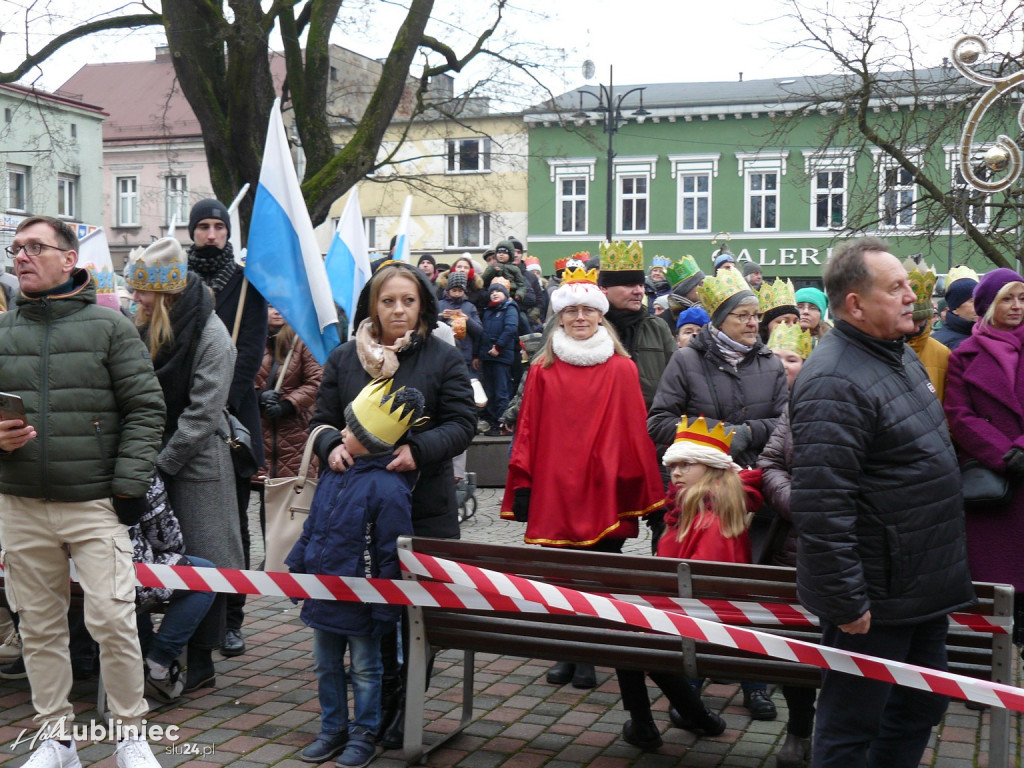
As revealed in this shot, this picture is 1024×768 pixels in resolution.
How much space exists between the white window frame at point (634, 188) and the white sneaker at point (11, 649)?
4117cm

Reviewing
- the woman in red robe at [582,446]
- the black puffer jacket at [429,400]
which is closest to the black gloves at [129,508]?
the black puffer jacket at [429,400]

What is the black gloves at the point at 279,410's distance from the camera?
688 centimetres

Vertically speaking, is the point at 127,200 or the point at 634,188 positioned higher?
the point at 127,200

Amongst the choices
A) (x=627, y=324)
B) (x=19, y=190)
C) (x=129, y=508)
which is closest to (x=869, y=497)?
(x=129, y=508)

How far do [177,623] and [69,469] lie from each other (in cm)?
127

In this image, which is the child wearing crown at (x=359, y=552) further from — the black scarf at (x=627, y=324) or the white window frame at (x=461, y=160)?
the white window frame at (x=461, y=160)

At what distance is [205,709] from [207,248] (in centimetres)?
253

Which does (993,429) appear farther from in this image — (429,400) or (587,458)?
(429,400)

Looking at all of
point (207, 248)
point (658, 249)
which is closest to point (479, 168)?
point (658, 249)

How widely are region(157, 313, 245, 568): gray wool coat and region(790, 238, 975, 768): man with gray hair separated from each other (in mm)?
3008

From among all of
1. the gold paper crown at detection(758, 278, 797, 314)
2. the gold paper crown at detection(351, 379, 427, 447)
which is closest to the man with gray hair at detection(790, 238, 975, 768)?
the gold paper crown at detection(351, 379, 427, 447)

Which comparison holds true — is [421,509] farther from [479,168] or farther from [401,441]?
[479,168]

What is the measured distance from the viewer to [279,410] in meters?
6.88

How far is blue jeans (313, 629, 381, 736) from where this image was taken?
4.73m
